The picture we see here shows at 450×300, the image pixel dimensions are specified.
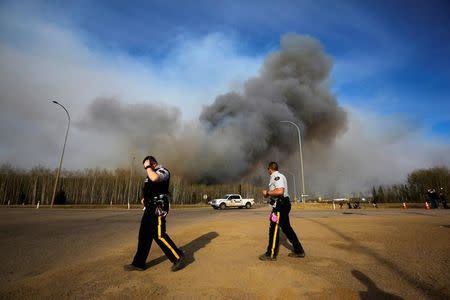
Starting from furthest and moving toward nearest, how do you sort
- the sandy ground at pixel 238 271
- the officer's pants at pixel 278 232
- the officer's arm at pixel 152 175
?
the officer's pants at pixel 278 232 → the officer's arm at pixel 152 175 → the sandy ground at pixel 238 271

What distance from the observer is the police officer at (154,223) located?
12.4 feet

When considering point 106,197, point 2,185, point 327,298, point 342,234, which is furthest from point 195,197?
point 327,298

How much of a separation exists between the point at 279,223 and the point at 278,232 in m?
0.15

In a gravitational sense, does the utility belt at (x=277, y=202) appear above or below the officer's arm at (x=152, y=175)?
below

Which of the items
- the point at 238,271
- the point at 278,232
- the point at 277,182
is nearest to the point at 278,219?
the point at 278,232

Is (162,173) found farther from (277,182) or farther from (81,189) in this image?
(81,189)

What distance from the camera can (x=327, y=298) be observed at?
8.81 feet

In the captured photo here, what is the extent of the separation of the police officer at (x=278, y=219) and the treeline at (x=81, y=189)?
42.1 metres

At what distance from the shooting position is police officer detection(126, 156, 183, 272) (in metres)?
3.77

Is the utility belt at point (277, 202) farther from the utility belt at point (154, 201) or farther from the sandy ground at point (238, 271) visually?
the utility belt at point (154, 201)

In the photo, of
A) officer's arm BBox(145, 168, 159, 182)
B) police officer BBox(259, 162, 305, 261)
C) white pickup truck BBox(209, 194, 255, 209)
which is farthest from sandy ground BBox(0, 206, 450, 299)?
white pickup truck BBox(209, 194, 255, 209)

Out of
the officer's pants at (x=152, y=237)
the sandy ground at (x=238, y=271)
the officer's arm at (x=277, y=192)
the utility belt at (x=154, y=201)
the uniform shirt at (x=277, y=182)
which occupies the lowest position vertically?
the sandy ground at (x=238, y=271)

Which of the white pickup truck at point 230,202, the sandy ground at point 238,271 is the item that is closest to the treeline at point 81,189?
the white pickup truck at point 230,202

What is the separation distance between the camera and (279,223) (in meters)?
4.46
